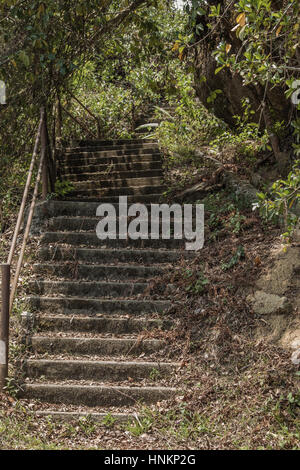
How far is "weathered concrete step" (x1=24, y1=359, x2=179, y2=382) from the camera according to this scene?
436cm

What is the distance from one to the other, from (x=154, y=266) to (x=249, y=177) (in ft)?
6.97

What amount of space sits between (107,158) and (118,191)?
1044 millimetres

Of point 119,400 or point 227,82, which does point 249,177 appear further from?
point 119,400

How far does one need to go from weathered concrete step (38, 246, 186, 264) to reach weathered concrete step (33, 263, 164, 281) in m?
0.19

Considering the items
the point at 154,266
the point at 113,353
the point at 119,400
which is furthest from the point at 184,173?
the point at 119,400

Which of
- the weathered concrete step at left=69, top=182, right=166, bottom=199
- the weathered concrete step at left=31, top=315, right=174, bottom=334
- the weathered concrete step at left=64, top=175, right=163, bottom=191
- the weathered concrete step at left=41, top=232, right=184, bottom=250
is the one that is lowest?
the weathered concrete step at left=31, top=315, right=174, bottom=334

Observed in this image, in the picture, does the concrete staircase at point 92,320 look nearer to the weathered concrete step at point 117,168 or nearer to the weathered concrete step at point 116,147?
the weathered concrete step at point 117,168

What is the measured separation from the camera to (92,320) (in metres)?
4.82

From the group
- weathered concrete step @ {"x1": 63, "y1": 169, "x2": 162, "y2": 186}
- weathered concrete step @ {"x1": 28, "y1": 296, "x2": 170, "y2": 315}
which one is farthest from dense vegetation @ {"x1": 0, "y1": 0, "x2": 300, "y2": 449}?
weathered concrete step @ {"x1": 63, "y1": 169, "x2": 162, "y2": 186}

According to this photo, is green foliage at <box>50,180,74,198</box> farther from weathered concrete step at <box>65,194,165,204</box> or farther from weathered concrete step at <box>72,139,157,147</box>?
weathered concrete step at <box>72,139,157,147</box>

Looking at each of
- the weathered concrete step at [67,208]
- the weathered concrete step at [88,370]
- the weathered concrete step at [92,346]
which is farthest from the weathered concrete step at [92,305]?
the weathered concrete step at [67,208]

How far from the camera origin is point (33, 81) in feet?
20.0
